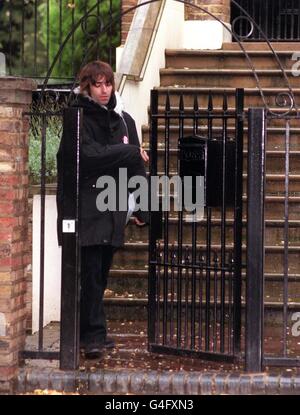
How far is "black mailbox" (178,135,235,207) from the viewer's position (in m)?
7.88

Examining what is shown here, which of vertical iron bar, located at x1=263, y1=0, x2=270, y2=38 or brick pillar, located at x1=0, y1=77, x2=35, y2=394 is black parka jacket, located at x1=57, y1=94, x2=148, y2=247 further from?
vertical iron bar, located at x1=263, y1=0, x2=270, y2=38

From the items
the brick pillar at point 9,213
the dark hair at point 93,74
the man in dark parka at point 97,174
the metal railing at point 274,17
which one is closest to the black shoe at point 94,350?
the man in dark parka at point 97,174

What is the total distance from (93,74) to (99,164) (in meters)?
0.60

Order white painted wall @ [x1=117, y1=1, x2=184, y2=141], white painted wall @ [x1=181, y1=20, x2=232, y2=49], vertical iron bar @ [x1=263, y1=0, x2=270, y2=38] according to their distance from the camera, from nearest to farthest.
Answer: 1. white painted wall @ [x1=117, y1=1, x2=184, y2=141]
2. white painted wall @ [x1=181, y1=20, x2=232, y2=49]
3. vertical iron bar @ [x1=263, y1=0, x2=270, y2=38]

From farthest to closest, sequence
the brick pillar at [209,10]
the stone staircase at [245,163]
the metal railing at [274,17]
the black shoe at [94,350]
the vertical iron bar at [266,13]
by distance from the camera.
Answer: the metal railing at [274,17] → the vertical iron bar at [266,13] → the brick pillar at [209,10] → the stone staircase at [245,163] → the black shoe at [94,350]

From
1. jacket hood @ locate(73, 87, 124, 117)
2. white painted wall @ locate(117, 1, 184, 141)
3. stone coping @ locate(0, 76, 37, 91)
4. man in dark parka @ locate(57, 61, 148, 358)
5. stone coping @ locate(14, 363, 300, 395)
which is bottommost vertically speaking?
stone coping @ locate(14, 363, 300, 395)

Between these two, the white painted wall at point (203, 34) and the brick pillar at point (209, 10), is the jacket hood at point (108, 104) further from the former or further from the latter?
the brick pillar at point (209, 10)

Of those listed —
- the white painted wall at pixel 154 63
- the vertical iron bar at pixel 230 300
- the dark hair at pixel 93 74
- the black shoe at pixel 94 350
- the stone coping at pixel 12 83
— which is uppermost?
A: the white painted wall at pixel 154 63

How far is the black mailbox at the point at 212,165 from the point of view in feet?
25.9

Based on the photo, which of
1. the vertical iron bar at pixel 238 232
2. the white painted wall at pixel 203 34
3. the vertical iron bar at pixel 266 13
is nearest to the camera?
the vertical iron bar at pixel 238 232

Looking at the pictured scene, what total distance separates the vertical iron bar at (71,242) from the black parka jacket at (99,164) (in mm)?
67

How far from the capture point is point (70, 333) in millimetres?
7730

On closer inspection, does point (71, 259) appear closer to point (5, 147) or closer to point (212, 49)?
point (5, 147)

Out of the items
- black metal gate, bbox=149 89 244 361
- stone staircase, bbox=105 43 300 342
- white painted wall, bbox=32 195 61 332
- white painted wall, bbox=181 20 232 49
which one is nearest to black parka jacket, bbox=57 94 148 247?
black metal gate, bbox=149 89 244 361
